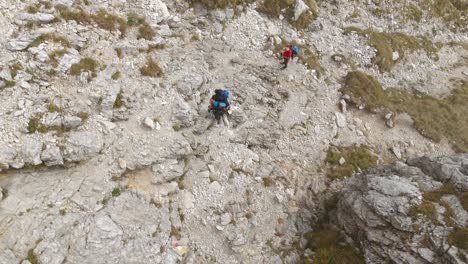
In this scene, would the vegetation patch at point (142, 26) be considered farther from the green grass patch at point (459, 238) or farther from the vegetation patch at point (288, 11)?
the green grass patch at point (459, 238)

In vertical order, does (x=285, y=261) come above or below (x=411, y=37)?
below

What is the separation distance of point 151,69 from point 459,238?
17.5m

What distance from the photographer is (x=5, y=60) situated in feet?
51.1

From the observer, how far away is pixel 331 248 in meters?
16.2

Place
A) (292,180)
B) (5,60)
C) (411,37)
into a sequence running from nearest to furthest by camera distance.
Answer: (5,60), (292,180), (411,37)

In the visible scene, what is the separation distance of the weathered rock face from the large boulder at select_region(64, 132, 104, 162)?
13.1 m

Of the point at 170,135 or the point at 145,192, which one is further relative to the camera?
the point at 170,135

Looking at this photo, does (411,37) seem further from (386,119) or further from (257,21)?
(257,21)

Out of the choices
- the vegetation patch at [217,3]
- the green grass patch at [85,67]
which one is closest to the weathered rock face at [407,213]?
the green grass patch at [85,67]

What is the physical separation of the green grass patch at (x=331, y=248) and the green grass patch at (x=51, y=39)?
16732 millimetres

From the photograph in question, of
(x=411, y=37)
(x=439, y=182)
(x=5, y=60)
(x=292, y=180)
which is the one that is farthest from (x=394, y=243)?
(x=411, y=37)

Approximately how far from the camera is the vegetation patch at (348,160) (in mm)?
20688

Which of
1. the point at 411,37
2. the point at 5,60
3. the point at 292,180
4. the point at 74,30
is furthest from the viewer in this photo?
the point at 411,37

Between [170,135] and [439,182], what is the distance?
13906mm
